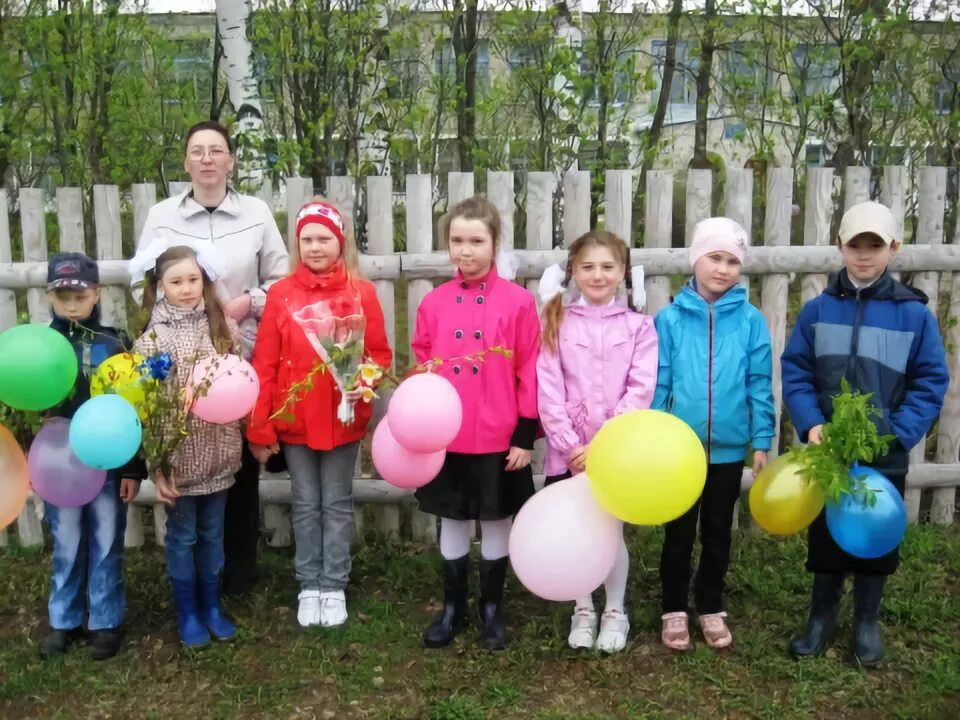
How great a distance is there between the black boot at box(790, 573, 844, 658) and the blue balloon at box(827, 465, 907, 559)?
1.31ft

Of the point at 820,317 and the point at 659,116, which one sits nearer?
the point at 820,317

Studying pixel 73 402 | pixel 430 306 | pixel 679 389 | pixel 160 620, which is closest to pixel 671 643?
pixel 679 389

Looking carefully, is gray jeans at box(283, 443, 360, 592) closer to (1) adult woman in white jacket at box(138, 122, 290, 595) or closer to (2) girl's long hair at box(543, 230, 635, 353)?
(1) adult woman in white jacket at box(138, 122, 290, 595)

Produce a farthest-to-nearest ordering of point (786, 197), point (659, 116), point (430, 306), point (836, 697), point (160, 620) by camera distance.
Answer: point (659, 116), point (786, 197), point (160, 620), point (430, 306), point (836, 697)

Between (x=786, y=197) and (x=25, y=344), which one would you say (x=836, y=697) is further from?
(x=25, y=344)

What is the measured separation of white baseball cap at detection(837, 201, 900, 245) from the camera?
3.16 meters

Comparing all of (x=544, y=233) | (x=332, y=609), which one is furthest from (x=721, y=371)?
(x=332, y=609)

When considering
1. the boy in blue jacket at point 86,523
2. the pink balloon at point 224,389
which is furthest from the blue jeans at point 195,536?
the pink balloon at point 224,389

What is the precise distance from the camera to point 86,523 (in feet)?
11.4

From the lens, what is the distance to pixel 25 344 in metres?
2.96

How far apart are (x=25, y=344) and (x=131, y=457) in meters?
0.50

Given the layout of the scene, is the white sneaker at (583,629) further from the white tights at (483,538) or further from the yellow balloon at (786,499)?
the yellow balloon at (786,499)

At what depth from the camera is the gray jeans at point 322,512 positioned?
3.62 metres

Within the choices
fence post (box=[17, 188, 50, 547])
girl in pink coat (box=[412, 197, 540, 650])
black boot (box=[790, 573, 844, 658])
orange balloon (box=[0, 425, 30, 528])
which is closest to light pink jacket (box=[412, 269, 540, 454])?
girl in pink coat (box=[412, 197, 540, 650])
